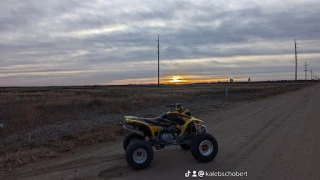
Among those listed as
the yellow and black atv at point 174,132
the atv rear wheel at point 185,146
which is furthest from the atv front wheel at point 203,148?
the atv rear wheel at point 185,146

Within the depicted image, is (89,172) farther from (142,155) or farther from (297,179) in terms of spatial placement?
(297,179)

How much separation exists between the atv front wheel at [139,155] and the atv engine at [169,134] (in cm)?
51

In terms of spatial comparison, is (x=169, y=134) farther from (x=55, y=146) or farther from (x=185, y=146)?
(x=55, y=146)

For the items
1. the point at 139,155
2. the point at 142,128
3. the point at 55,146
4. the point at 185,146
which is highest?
the point at 142,128

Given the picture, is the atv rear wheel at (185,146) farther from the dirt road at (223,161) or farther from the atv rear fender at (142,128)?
the atv rear fender at (142,128)

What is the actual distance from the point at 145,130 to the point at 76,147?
315 cm

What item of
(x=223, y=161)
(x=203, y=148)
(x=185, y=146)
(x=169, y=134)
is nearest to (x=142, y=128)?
(x=169, y=134)

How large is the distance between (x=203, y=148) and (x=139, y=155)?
151 cm

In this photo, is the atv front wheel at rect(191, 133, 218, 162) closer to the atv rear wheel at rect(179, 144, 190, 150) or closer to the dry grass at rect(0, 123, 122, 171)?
the atv rear wheel at rect(179, 144, 190, 150)

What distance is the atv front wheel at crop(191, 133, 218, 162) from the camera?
796 centimetres

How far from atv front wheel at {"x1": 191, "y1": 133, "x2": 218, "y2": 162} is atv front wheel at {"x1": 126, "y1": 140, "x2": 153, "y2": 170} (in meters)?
1.05

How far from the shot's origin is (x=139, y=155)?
770 cm

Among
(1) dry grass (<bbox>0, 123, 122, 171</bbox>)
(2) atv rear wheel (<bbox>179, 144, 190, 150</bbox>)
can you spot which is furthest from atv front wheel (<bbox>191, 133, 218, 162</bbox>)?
(1) dry grass (<bbox>0, 123, 122, 171</bbox>)

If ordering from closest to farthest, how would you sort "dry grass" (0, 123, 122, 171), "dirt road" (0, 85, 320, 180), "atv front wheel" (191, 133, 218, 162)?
"dirt road" (0, 85, 320, 180), "atv front wheel" (191, 133, 218, 162), "dry grass" (0, 123, 122, 171)
